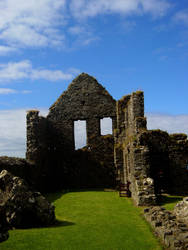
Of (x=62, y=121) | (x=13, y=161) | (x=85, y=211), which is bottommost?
(x=85, y=211)

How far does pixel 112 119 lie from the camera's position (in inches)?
887

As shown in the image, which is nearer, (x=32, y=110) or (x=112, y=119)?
(x=32, y=110)

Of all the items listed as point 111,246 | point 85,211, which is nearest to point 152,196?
point 85,211

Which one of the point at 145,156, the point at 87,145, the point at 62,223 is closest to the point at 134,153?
the point at 145,156

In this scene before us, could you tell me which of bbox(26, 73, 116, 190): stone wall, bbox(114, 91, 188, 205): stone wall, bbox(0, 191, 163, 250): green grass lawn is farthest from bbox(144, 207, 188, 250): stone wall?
bbox(26, 73, 116, 190): stone wall

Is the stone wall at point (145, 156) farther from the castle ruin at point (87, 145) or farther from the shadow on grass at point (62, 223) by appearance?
the shadow on grass at point (62, 223)

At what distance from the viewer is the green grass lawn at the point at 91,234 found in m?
7.14

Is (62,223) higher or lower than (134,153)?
lower

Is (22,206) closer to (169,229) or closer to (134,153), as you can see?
(169,229)

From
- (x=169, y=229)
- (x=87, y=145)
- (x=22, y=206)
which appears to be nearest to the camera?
(x=169, y=229)

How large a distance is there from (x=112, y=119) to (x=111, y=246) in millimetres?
15727

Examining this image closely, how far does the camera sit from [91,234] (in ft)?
26.8

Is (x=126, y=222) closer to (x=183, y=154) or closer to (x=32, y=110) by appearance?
(x=183, y=154)

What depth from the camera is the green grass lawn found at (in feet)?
23.4
